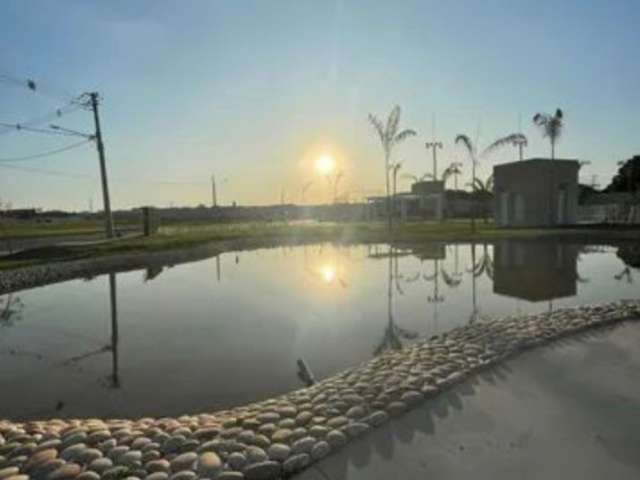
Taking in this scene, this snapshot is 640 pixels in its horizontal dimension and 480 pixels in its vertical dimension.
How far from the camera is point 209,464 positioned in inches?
141

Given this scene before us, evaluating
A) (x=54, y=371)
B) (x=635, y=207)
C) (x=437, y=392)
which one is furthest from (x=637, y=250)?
(x=54, y=371)

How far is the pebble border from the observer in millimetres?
3611

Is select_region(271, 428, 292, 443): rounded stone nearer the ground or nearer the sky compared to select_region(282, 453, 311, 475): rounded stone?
nearer the sky

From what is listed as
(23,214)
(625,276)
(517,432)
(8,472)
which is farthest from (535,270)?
(23,214)

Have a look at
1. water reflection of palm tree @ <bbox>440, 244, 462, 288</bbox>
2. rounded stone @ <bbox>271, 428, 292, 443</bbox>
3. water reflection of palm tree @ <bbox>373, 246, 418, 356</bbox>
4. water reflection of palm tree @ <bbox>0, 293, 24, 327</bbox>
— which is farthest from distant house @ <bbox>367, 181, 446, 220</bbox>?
rounded stone @ <bbox>271, 428, 292, 443</bbox>

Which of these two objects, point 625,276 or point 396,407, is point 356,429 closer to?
point 396,407

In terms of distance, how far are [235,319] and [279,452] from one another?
6.29 metres

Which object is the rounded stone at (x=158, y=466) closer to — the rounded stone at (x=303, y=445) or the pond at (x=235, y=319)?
the rounded stone at (x=303, y=445)

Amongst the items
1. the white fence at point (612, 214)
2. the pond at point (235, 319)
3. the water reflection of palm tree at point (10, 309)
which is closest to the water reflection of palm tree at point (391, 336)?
the pond at point (235, 319)

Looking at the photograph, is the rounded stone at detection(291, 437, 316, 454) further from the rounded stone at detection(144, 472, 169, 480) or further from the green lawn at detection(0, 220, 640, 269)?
the green lawn at detection(0, 220, 640, 269)

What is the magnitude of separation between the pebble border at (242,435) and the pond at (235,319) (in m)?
1.01

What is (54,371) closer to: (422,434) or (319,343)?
(319,343)

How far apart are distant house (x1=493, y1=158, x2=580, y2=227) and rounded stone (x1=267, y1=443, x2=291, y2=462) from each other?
3159 cm

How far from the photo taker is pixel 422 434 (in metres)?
4.04
